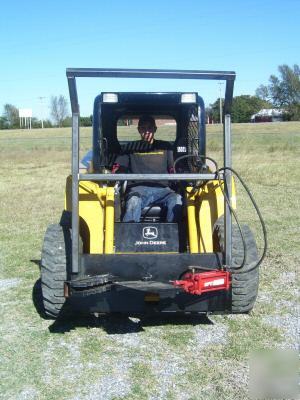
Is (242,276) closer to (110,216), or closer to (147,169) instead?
(110,216)

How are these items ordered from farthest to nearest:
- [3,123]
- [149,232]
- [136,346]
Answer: [3,123], [149,232], [136,346]

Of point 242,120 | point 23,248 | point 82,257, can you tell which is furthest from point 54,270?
point 242,120

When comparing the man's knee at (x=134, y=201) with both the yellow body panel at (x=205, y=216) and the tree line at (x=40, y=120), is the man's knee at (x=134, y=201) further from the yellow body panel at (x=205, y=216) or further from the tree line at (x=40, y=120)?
the tree line at (x=40, y=120)

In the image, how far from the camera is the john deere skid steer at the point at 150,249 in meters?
4.41

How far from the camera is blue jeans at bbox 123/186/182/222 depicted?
537cm

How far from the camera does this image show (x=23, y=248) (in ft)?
27.2

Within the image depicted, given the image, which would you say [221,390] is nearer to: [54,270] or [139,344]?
[139,344]

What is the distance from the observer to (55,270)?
16.0 ft

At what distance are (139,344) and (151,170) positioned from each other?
1.81 metres

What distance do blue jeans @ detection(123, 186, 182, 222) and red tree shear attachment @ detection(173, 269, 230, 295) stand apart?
3.09ft

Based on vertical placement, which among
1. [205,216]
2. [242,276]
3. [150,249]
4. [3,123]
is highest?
[3,123]

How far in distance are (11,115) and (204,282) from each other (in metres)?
105

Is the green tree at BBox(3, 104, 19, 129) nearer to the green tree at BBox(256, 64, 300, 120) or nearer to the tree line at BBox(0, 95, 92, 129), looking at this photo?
the tree line at BBox(0, 95, 92, 129)

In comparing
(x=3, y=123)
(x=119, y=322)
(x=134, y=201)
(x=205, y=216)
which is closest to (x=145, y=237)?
(x=134, y=201)
